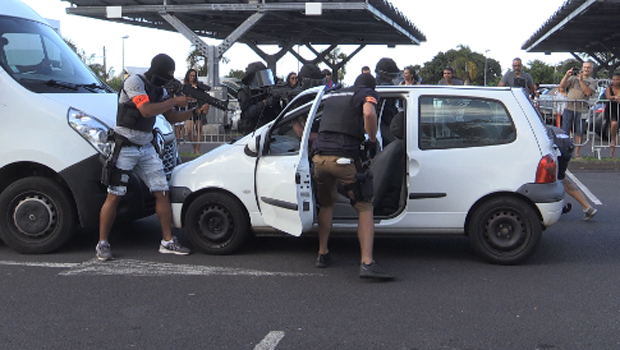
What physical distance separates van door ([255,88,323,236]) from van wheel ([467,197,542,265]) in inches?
59.1

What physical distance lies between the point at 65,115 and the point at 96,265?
137 cm

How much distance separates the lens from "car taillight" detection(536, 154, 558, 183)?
19.5 ft

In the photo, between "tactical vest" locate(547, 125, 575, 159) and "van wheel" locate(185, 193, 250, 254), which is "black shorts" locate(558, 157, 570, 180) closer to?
"tactical vest" locate(547, 125, 575, 159)

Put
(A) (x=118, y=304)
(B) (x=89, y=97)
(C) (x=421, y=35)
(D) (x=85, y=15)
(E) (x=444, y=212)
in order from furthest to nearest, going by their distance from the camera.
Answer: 1. (C) (x=421, y=35)
2. (D) (x=85, y=15)
3. (B) (x=89, y=97)
4. (E) (x=444, y=212)
5. (A) (x=118, y=304)

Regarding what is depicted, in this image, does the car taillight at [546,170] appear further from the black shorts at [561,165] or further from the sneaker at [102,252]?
the sneaker at [102,252]

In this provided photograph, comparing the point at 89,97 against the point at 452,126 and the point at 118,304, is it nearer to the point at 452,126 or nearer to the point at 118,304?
the point at 118,304

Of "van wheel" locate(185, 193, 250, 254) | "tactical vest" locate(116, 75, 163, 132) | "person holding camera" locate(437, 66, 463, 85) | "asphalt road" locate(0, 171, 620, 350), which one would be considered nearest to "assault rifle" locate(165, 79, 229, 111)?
"tactical vest" locate(116, 75, 163, 132)

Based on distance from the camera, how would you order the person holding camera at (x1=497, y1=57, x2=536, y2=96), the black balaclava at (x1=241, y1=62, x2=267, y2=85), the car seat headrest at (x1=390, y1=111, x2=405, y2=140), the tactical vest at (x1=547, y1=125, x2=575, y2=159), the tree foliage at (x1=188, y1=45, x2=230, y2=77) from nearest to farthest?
1. the car seat headrest at (x1=390, y1=111, x2=405, y2=140)
2. the tactical vest at (x1=547, y1=125, x2=575, y2=159)
3. the black balaclava at (x1=241, y1=62, x2=267, y2=85)
4. the person holding camera at (x1=497, y1=57, x2=536, y2=96)
5. the tree foliage at (x1=188, y1=45, x2=230, y2=77)

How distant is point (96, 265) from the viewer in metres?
6.14

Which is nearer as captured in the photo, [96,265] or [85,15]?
[96,265]

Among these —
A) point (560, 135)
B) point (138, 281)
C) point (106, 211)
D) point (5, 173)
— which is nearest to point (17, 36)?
point (5, 173)

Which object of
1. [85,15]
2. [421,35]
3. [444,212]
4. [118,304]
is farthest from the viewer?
[421,35]

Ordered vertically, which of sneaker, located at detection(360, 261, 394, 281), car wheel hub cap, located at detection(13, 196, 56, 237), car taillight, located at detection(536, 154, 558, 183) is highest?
car taillight, located at detection(536, 154, 558, 183)

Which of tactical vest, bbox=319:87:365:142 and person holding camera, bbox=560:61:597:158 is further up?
person holding camera, bbox=560:61:597:158
